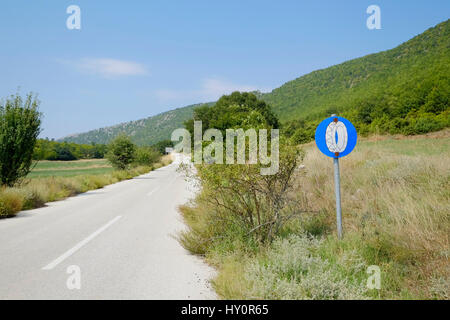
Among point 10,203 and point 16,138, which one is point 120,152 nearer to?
point 16,138

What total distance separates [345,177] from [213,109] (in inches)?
2134

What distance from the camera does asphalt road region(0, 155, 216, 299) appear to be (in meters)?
4.00

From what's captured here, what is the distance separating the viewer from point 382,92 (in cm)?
5241

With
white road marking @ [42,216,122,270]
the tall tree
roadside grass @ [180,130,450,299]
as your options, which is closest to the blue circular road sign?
roadside grass @ [180,130,450,299]

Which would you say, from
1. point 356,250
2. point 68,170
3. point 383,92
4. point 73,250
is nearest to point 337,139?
point 356,250

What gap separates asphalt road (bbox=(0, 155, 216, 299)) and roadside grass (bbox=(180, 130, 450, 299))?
517 millimetres

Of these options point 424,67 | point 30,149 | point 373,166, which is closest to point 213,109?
point 424,67

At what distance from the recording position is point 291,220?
6.68 m

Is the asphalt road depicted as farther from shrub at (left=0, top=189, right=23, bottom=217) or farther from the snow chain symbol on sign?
the snow chain symbol on sign

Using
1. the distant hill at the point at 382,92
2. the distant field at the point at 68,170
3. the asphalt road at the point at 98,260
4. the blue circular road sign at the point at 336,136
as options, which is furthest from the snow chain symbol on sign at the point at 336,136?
the distant field at the point at 68,170

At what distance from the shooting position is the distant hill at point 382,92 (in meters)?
34.7
